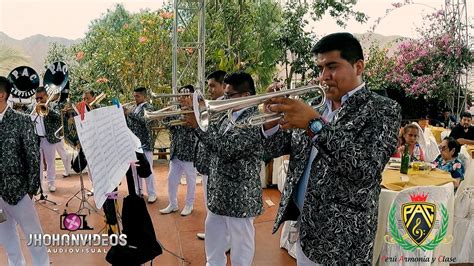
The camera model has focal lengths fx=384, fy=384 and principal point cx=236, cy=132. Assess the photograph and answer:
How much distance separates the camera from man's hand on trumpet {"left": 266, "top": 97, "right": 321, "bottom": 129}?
63.2 inches

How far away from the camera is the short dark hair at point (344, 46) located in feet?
5.66

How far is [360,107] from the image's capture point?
1701mm

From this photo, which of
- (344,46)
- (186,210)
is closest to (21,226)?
(186,210)

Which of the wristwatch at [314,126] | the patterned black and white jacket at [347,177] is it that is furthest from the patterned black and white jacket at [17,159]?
the wristwatch at [314,126]

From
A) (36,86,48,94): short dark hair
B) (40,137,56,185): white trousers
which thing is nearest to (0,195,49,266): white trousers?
(36,86,48,94): short dark hair

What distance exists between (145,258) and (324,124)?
4.60 ft

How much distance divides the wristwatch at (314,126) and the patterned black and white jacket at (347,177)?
0.07 feet

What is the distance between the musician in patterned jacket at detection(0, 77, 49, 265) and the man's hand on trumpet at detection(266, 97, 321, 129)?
2.36m

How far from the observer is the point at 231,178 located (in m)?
2.93

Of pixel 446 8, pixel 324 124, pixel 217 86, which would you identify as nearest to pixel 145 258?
pixel 324 124

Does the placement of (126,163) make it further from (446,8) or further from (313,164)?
(446,8)

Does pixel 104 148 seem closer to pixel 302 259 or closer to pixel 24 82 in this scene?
pixel 302 259

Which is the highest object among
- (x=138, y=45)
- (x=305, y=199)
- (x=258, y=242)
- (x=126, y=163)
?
(x=138, y=45)

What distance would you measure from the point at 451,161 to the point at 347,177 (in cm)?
318
